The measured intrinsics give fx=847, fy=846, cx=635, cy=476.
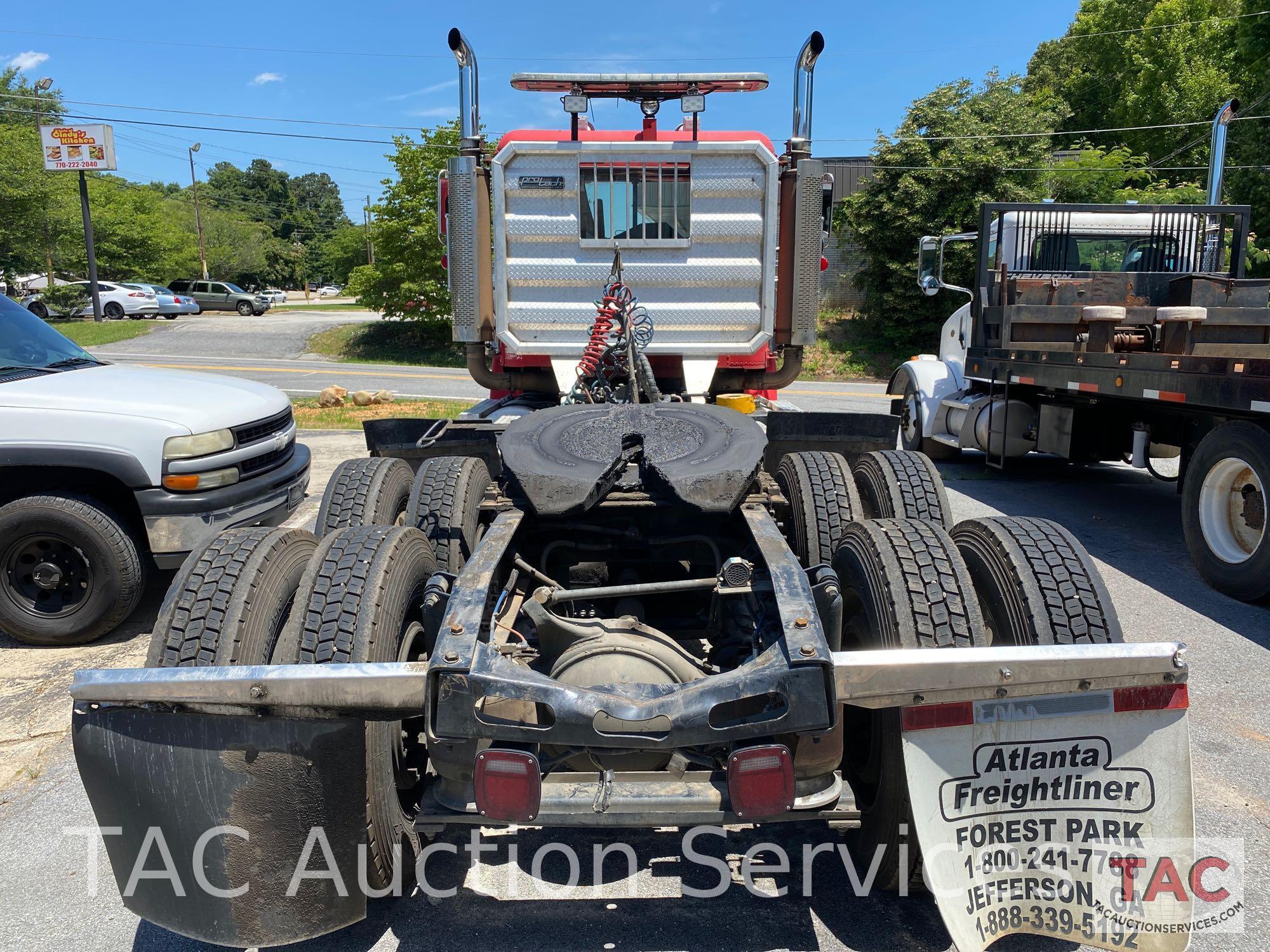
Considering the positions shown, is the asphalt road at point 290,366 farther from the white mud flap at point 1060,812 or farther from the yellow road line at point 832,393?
the white mud flap at point 1060,812

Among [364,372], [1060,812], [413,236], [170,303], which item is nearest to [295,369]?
[364,372]

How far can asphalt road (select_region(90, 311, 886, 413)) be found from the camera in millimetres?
16906

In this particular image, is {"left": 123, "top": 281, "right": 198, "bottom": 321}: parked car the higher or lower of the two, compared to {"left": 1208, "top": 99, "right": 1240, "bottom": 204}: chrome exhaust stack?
lower

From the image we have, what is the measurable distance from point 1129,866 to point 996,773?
418 millimetres

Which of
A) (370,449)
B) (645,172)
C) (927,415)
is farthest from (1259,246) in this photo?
(370,449)

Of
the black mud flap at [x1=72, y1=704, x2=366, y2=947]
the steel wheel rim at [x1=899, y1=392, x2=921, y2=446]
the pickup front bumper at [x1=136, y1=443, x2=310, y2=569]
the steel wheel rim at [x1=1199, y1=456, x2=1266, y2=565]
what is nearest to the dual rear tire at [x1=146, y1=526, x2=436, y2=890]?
the black mud flap at [x1=72, y1=704, x2=366, y2=947]

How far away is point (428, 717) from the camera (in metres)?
A: 2.07

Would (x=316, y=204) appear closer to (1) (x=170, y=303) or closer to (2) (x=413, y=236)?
(1) (x=170, y=303)

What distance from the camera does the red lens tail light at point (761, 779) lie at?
2.03 metres

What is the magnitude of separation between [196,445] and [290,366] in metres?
18.7

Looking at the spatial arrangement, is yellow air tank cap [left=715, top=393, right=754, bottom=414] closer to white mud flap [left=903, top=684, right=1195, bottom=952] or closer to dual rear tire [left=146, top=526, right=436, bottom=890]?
dual rear tire [left=146, top=526, right=436, bottom=890]

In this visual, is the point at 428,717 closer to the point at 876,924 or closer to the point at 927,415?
the point at 876,924

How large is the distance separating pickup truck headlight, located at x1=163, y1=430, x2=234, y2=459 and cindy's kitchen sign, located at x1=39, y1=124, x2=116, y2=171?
108 feet

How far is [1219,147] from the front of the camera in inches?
331
